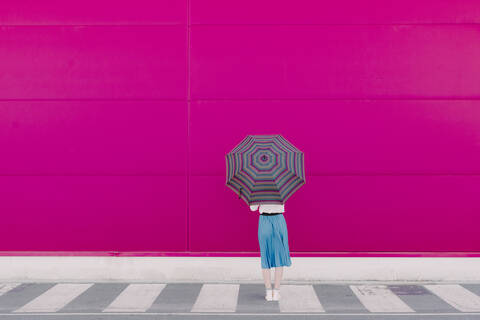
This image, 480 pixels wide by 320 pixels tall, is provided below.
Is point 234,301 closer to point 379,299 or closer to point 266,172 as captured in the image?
point 266,172

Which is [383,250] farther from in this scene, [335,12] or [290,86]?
[335,12]

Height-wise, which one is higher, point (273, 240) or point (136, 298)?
point (273, 240)

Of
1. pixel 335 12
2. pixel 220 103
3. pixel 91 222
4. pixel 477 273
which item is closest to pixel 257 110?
pixel 220 103

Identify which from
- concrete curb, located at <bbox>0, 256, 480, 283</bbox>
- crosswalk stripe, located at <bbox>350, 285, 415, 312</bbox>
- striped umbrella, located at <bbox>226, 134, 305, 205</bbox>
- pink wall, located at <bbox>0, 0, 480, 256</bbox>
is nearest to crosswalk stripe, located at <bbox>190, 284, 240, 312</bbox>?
concrete curb, located at <bbox>0, 256, 480, 283</bbox>

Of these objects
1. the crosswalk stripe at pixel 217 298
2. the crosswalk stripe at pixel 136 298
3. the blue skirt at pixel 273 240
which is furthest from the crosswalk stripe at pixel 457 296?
the crosswalk stripe at pixel 136 298

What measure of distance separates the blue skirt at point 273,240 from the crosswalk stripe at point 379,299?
1353 millimetres

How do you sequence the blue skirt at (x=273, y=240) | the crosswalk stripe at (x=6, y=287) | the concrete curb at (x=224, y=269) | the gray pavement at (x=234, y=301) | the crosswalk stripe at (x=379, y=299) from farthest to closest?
the concrete curb at (x=224, y=269) < the crosswalk stripe at (x=6, y=287) < the blue skirt at (x=273, y=240) < the crosswalk stripe at (x=379, y=299) < the gray pavement at (x=234, y=301)

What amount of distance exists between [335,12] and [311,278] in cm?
492

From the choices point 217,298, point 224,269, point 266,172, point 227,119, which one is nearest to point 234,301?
point 217,298

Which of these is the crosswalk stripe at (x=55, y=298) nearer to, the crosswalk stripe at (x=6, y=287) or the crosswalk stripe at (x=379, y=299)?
the crosswalk stripe at (x=6, y=287)

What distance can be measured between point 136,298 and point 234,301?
152 centimetres

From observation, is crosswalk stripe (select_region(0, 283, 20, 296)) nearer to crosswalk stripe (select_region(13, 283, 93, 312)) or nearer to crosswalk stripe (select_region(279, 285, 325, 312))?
crosswalk stripe (select_region(13, 283, 93, 312))

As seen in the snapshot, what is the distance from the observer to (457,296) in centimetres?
916

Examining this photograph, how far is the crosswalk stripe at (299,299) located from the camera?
27.0 feet
